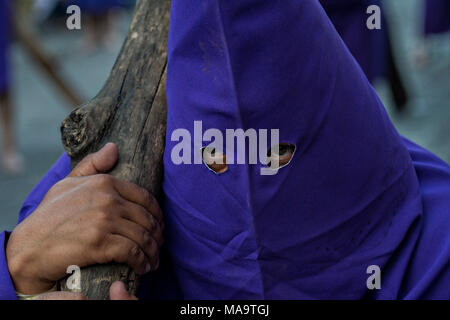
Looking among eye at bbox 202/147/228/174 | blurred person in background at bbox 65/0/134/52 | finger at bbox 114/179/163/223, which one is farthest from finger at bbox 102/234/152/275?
blurred person in background at bbox 65/0/134/52

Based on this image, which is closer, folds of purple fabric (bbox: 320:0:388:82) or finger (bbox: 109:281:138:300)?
finger (bbox: 109:281:138:300)

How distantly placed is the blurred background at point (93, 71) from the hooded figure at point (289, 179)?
212 centimetres

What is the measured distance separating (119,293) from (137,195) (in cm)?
22

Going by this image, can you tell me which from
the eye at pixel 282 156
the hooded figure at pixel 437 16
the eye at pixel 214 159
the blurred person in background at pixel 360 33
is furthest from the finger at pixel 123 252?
the hooded figure at pixel 437 16

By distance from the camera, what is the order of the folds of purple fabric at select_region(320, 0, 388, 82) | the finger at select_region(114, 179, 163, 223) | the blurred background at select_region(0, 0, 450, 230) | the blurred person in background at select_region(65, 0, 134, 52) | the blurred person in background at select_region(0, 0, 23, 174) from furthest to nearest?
the blurred person in background at select_region(65, 0, 134, 52) → the blurred person in background at select_region(0, 0, 23, 174) → the blurred background at select_region(0, 0, 450, 230) → the folds of purple fabric at select_region(320, 0, 388, 82) → the finger at select_region(114, 179, 163, 223)

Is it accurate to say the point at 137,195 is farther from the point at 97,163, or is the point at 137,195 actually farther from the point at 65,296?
the point at 65,296

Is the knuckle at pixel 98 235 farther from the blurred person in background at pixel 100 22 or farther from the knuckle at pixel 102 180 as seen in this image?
the blurred person in background at pixel 100 22

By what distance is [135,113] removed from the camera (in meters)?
1.61

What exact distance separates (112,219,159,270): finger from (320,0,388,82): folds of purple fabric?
90.0 inches

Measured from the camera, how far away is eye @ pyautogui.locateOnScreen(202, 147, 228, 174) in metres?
1.46

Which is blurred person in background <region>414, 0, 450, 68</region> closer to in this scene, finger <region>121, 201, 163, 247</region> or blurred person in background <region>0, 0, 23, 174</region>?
blurred person in background <region>0, 0, 23, 174</region>

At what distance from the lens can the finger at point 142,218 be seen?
146 centimetres
